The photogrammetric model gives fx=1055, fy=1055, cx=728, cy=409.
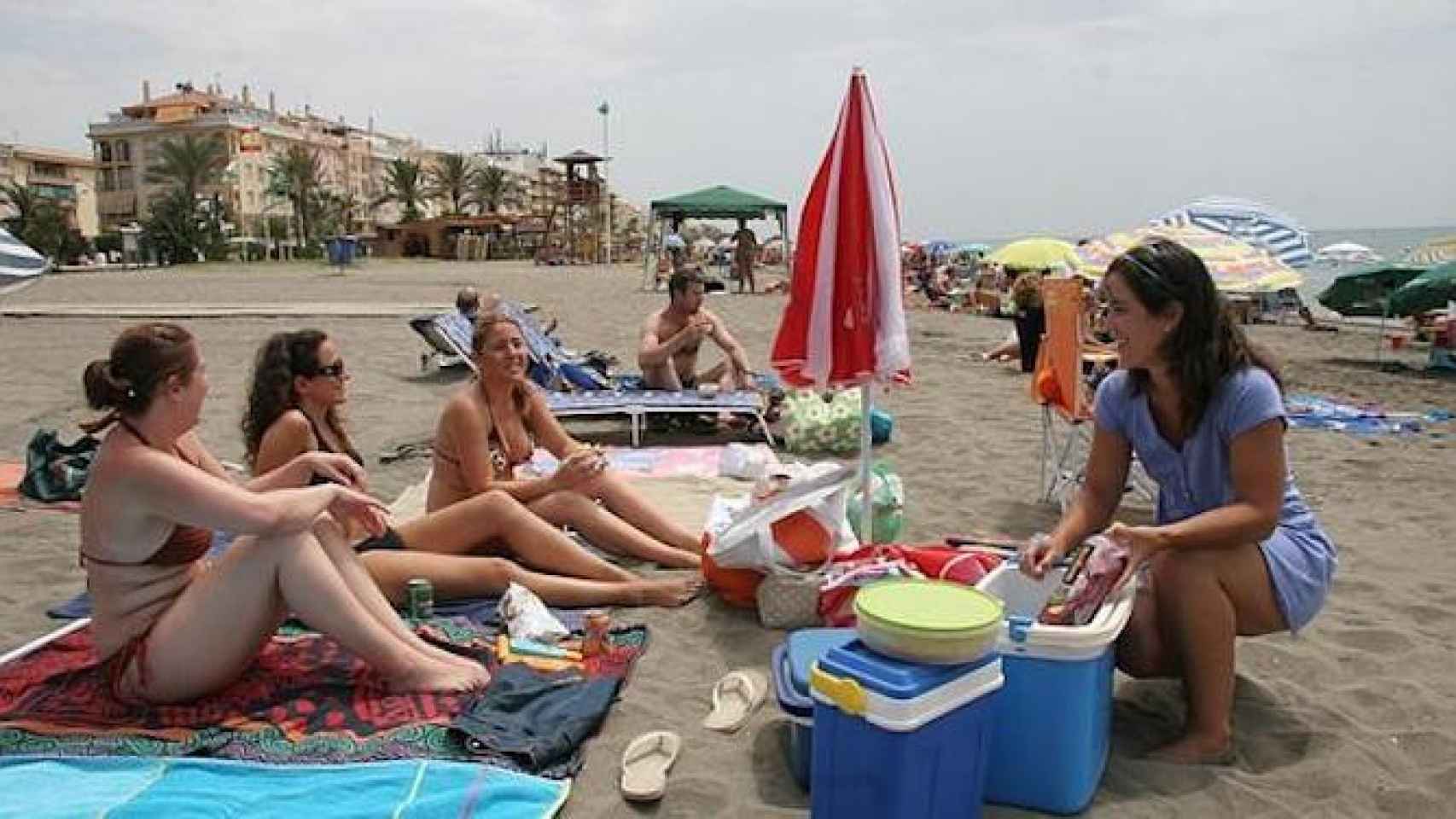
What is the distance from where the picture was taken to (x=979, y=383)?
9.94 metres

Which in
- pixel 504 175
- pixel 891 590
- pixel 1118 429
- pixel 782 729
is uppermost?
pixel 504 175

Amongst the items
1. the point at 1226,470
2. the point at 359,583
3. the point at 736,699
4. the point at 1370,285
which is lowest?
the point at 736,699

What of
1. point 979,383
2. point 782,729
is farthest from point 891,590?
point 979,383

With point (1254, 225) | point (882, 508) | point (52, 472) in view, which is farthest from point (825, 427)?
point (1254, 225)

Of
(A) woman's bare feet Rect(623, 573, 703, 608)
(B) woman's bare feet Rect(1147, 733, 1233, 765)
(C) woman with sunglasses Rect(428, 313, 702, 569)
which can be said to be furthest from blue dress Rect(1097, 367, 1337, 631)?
(C) woman with sunglasses Rect(428, 313, 702, 569)

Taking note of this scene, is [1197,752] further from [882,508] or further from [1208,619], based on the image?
[882,508]

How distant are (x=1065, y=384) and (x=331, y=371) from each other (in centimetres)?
332

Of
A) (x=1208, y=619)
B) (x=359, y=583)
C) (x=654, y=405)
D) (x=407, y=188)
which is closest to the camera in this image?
(x=1208, y=619)

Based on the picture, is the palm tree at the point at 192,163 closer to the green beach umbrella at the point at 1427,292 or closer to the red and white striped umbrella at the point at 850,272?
the green beach umbrella at the point at 1427,292

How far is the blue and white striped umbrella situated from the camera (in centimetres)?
1129

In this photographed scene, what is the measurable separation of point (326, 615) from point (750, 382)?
500 centimetres

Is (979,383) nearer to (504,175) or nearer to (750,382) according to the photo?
(750,382)

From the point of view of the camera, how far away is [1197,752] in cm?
265

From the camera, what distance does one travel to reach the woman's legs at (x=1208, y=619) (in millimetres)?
2596
